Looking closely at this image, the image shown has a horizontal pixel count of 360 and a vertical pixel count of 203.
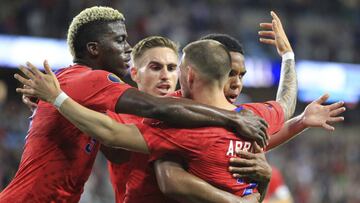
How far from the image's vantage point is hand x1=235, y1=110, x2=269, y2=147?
409 centimetres

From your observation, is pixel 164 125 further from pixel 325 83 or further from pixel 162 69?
pixel 325 83

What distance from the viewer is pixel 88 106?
14.0 ft

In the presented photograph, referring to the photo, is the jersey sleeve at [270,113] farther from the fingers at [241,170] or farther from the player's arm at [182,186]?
the player's arm at [182,186]

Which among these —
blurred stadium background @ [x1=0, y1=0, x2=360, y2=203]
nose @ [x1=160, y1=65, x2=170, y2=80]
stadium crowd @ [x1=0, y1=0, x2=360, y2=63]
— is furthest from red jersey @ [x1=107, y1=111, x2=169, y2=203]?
stadium crowd @ [x1=0, y1=0, x2=360, y2=63]

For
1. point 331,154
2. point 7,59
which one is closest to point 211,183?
point 7,59

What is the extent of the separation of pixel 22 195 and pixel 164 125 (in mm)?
1089

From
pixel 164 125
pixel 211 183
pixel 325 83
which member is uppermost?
pixel 164 125

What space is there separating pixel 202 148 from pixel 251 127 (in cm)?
33

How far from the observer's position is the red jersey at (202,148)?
402 centimetres

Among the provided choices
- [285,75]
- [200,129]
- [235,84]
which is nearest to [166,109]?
[200,129]

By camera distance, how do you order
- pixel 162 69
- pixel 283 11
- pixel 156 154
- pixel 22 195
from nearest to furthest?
pixel 156 154
pixel 22 195
pixel 162 69
pixel 283 11

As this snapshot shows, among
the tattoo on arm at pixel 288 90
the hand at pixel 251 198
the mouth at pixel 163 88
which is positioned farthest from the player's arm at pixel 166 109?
the mouth at pixel 163 88

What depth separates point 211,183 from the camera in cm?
408

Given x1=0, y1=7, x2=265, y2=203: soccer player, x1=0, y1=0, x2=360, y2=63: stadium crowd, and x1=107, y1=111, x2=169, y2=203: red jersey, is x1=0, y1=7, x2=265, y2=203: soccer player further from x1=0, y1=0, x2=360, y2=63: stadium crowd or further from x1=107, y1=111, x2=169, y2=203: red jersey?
x1=0, y1=0, x2=360, y2=63: stadium crowd
